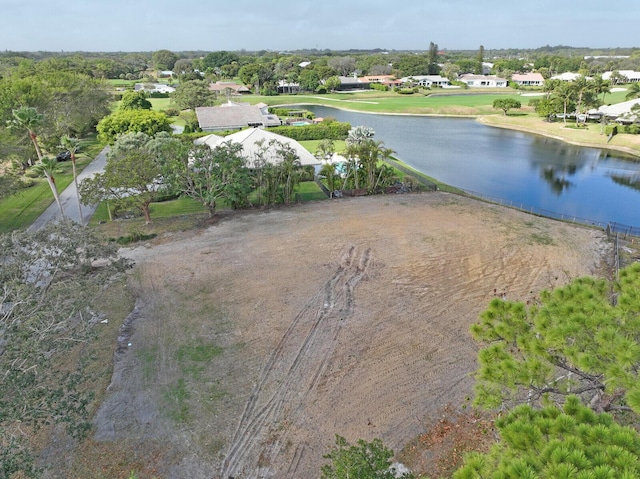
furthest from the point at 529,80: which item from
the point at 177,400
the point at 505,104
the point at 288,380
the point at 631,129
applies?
the point at 177,400

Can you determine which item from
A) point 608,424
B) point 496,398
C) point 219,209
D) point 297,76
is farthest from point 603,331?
point 297,76

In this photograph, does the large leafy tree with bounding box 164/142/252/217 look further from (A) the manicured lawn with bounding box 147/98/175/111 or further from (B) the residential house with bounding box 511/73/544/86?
(B) the residential house with bounding box 511/73/544/86

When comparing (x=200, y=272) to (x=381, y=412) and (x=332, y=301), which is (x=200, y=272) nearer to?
(x=332, y=301)

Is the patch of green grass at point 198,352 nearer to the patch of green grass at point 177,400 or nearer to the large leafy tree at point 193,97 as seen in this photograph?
the patch of green grass at point 177,400

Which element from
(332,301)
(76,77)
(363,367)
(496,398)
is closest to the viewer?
(496,398)

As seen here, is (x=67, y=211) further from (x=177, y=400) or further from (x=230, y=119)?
(x=230, y=119)
